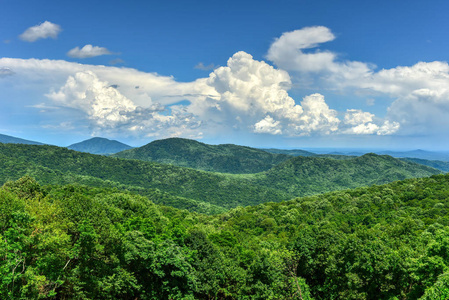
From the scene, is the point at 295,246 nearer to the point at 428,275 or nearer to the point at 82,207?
the point at 428,275

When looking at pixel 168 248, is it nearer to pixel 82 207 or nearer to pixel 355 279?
pixel 82 207

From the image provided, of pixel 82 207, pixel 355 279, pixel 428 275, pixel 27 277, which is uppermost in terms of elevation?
pixel 82 207

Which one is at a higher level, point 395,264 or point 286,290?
point 395,264

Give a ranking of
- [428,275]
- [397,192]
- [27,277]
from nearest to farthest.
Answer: [27,277]
[428,275]
[397,192]

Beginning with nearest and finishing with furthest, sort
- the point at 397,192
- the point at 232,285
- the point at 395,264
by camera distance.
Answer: the point at 395,264 < the point at 232,285 < the point at 397,192

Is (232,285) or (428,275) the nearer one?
(428,275)

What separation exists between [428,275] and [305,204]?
337 ft

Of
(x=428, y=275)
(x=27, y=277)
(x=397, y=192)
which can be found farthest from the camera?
(x=397, y=192)

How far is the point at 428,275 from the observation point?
28391mm

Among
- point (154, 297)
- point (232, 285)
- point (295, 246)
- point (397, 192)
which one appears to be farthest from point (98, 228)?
point (397, 192)

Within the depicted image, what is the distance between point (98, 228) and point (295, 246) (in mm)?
29187

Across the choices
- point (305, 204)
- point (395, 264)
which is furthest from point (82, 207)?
point (305, 204)

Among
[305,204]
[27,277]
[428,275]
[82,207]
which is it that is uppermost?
[82,207]

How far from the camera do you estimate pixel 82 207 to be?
3516cm
